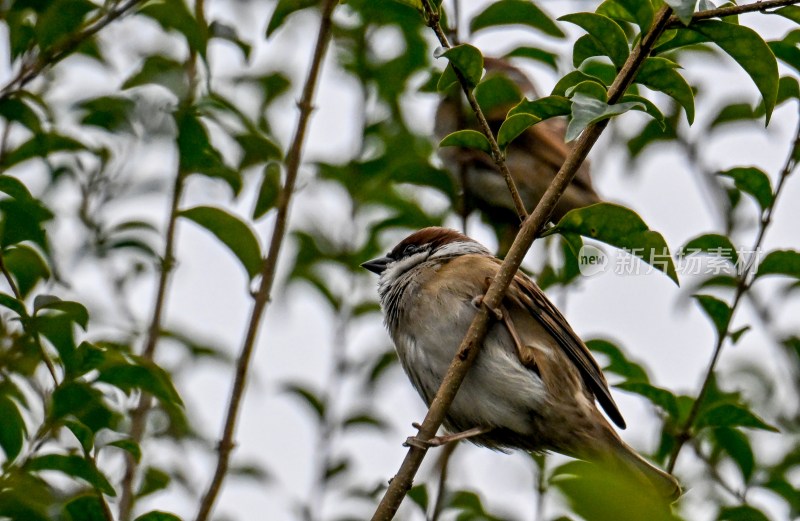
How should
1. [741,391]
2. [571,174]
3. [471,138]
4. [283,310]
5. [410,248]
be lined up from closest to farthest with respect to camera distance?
[571,174]
[471,138]
[410,248]
[741,391]
[283,310]

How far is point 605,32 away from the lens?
2.51 metres

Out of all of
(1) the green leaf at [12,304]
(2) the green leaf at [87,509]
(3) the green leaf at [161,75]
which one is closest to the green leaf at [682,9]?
(1) the green leaf at [12,304]

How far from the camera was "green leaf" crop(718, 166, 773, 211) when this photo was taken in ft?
12.3

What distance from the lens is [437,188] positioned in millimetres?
4645

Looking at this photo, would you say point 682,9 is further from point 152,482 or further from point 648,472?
point 152,482

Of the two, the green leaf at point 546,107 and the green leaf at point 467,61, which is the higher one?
the green leaf at point 467,61

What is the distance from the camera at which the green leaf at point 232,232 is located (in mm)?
3732

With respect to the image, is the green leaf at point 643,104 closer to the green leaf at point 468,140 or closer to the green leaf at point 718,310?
the green leaf at point 468,140

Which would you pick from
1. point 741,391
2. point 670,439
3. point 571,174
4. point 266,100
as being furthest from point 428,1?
point 741,391

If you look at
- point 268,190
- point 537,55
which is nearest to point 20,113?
point 268,190

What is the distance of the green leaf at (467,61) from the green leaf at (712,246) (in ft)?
4.47

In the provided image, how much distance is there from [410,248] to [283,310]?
1037 mm

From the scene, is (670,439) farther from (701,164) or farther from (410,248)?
(701,164)

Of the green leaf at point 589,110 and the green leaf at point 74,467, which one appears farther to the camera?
the green leaf at point 74,467
